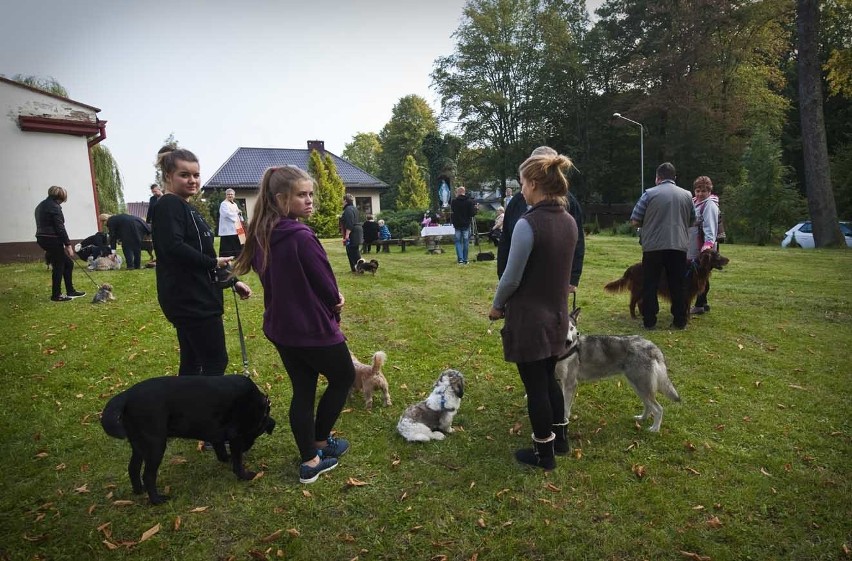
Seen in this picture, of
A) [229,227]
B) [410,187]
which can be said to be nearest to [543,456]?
[229,227]

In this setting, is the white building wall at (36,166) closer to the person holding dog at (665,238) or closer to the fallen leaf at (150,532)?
the fallen leaf at (150,532)

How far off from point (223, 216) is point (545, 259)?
9.57 meters

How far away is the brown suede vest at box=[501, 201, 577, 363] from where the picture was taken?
2.77 metres

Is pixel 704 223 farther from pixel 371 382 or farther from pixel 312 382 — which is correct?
pixel 312 382

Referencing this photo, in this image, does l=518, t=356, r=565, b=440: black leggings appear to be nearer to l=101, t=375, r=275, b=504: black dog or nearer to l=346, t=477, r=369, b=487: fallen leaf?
l=346, t=477, r=369, b=487: fallen leaf

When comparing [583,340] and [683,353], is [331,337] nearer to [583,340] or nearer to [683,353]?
[583,340]

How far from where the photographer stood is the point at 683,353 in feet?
18.0

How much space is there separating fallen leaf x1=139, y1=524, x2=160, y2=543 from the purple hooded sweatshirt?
132 centimetres

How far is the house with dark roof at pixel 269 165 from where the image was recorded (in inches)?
1357

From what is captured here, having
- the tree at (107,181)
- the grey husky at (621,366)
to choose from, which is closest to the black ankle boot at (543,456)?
the grey husky at (621,366)

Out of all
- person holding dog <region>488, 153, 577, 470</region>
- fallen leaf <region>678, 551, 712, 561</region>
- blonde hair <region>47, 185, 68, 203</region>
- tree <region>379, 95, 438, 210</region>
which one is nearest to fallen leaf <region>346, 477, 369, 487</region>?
person holding dog <region>488, 153, 577, 470</region>

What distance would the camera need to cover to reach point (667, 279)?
6387 millimetres

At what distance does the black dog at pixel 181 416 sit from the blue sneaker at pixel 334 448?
0.47m

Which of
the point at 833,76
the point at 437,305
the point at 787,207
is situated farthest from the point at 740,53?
the point at 437,305
